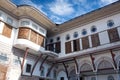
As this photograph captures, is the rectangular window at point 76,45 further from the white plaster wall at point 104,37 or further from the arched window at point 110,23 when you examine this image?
the arched window at point 110,23

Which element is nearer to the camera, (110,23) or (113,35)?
(113,35)

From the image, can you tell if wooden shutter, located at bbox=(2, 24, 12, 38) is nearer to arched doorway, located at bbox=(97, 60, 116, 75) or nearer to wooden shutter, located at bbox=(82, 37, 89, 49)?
wooden shutter, located at bbox=(82, 37, 89, 49)

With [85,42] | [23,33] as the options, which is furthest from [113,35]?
[23,33]

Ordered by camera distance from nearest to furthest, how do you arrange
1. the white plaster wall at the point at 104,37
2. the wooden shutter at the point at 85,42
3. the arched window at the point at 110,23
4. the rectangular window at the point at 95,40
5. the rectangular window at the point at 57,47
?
the white plaster wall at the point at 104,37, the arched window at the point at 110,23, the rectangular window at the point at 95,40, the wooden shutter at the point at 85,42, the rectangular window at the point at 57,47

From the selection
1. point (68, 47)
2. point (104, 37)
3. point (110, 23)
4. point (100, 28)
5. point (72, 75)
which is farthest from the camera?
point (68, 47)

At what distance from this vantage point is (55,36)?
648 inches

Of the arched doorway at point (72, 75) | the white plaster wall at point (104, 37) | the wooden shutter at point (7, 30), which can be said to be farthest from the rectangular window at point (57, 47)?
the wooden shutter at point (7, 30)

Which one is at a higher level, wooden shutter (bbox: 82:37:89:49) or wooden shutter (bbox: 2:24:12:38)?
wooden shutter (bbox: 2:24:12:38)

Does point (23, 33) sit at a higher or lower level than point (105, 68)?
higher

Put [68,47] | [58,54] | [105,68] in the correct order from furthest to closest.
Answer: [58,54], [68,47], [105,68]

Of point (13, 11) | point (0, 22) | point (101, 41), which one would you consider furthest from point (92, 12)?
point (0, 22)

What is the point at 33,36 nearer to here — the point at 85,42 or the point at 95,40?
the point at 85,42

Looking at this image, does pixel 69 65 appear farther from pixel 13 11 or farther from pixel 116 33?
pixel 13 11

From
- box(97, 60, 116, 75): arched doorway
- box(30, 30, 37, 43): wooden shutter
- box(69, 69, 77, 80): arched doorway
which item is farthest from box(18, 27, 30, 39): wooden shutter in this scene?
box(97, 60, 116, 75): arched doorway
